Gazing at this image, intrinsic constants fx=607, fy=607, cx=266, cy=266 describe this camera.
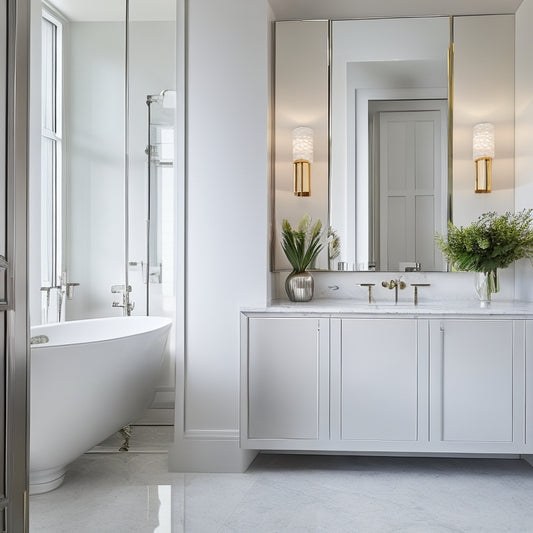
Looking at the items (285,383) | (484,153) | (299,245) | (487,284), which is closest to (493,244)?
(487,284)

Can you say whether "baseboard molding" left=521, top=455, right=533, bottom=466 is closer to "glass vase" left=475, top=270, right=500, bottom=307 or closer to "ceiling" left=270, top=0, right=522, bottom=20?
"glass vase" left=475, top=270, right=500, bottom=307

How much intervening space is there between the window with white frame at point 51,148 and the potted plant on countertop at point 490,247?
2.48 m

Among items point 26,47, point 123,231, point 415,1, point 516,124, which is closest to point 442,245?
point 516,124

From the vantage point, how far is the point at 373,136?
3.63 meters

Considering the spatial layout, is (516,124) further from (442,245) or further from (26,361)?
(26,361)

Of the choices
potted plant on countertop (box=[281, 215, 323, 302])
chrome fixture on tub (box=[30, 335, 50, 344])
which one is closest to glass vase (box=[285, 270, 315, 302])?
potted plant on countertop (box=[281, 215, 323, 302])

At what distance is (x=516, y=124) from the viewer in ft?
11.5

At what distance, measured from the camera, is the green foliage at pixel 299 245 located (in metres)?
3.43

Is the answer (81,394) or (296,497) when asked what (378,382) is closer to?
(296,497)

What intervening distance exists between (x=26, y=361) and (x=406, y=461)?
90.6 inches

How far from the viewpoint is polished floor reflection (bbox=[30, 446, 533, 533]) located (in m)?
2.50

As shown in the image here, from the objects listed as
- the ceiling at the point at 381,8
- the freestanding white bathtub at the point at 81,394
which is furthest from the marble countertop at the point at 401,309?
the ceiling at the point at 381,8

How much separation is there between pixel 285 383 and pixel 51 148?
2.22m

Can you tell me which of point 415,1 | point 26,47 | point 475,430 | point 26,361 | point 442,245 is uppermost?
point 415,1
